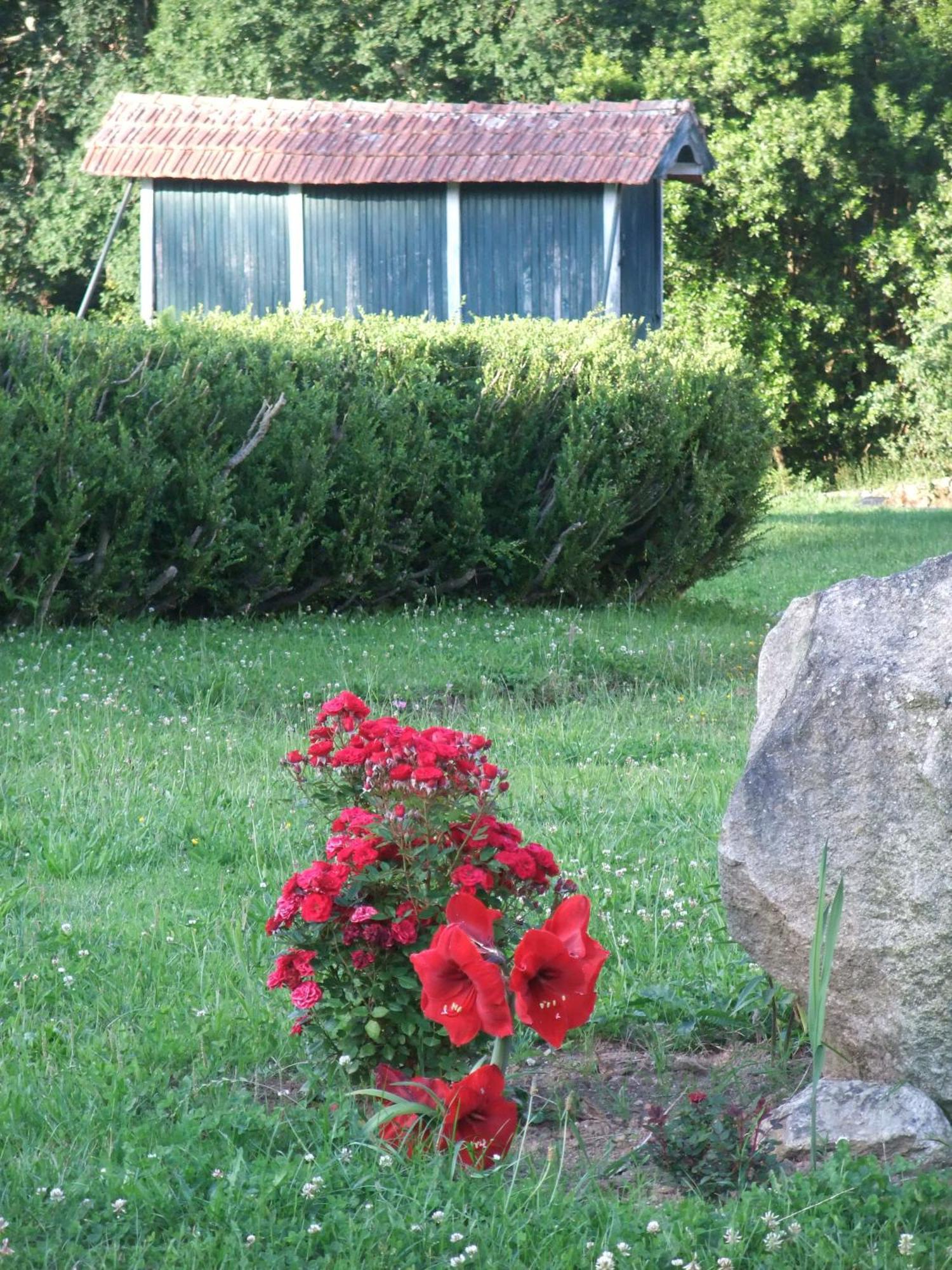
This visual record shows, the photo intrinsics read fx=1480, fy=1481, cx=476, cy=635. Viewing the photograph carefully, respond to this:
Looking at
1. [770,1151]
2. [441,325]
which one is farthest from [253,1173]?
[441,325]

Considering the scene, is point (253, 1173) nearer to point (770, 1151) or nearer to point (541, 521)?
point (770, 1151)

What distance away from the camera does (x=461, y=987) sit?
8.93 ft

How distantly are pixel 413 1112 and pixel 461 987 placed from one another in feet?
1.04

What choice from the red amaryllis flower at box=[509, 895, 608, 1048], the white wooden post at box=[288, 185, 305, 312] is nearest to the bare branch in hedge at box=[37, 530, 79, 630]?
the red amaryllis flower at box=[509, 895, 608, 1048]

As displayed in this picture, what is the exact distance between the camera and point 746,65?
78.8 feet

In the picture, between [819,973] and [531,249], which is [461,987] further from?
[531,249]

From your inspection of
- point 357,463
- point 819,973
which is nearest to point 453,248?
point 357,463

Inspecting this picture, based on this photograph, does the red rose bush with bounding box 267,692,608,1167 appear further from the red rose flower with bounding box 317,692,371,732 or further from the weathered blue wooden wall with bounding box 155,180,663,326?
the weathered blue wooden wall with bounding box 155,180,663,326

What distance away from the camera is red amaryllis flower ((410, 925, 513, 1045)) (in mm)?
2641

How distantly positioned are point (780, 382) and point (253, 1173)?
23.3 meters

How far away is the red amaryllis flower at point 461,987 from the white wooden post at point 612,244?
16.1m

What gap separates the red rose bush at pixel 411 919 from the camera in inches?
110

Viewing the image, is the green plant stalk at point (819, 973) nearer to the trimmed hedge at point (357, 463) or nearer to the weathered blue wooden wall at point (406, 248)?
the trimmed hedge at point (357, 463)

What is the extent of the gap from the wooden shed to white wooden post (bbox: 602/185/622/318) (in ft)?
0.08
